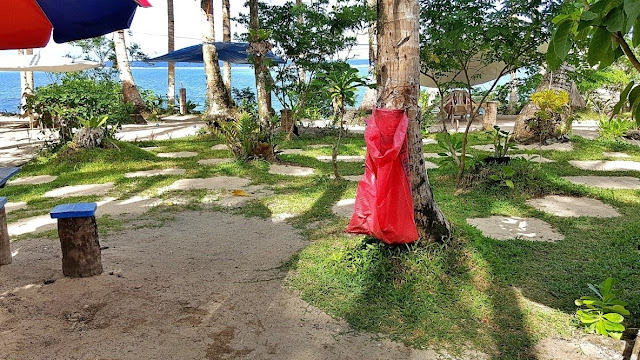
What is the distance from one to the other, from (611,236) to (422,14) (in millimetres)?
2818

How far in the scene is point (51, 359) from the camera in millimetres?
2605

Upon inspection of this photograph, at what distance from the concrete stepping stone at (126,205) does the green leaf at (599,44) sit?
512cm

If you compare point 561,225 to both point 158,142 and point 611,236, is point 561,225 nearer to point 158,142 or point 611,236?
point 611,236

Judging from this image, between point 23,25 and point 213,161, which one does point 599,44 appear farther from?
point 213,161

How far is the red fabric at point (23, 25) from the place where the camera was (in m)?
3.23

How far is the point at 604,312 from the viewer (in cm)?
297

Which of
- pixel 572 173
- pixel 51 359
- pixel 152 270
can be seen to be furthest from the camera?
pixel 572 173

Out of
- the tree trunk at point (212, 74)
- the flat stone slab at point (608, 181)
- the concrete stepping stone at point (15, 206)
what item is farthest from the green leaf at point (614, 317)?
the tree trunk at point (212, 74)

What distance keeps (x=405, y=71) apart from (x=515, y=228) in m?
2.24

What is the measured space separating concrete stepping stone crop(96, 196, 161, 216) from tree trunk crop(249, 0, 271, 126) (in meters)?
3.27

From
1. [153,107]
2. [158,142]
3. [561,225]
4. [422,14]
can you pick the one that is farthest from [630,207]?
[153,107]

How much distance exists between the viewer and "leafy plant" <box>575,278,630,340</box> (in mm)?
2832

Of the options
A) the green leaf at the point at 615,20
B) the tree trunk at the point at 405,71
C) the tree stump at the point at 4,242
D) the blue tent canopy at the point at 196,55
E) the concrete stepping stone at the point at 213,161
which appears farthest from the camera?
the blue tent canopy at the point at 196,55

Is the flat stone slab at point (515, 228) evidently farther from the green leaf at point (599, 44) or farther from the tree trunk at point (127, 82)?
the tree trunk at point (127, 82)
